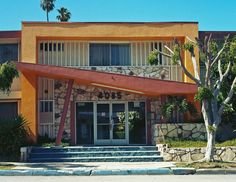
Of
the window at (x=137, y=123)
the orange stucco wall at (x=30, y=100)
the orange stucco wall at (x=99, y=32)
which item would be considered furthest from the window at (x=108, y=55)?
the orange stucco wall at (x=30, y=100)

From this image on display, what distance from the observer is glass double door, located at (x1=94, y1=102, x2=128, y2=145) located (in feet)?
71.4

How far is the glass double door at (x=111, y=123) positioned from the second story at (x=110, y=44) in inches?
76.2

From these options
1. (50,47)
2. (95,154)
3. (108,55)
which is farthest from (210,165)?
(50,47)

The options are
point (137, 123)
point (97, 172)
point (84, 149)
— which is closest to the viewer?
point (97, 172)

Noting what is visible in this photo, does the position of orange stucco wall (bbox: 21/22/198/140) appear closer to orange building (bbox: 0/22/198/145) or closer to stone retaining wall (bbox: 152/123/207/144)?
orange building (bbox: 0/22/198/145)

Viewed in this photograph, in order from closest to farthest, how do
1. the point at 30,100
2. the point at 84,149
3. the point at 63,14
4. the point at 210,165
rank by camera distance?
the point at 210,165 < the point at 84,149 < the point at 30,100 < the point at 63,14

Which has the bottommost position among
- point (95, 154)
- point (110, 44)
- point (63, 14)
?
point (95, 154)

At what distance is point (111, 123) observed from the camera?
21875mm

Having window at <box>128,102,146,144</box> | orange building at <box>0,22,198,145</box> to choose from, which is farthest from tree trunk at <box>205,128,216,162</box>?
window at <box>128,102,146,144</box>

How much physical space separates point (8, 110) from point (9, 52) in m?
3.14

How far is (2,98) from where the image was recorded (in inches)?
856

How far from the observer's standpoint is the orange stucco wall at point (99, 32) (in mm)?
21469

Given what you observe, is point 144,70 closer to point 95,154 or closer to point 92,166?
point 95,154

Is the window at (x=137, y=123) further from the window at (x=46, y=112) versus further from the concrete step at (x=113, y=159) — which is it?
the window at (x=46, y=112)
